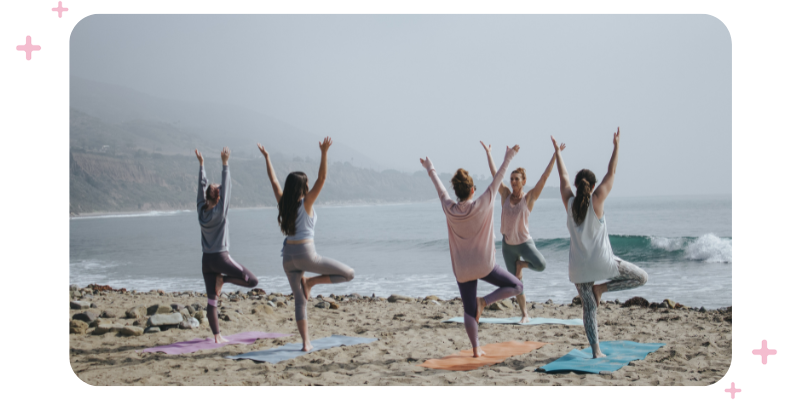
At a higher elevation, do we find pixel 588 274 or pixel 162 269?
pixel 588 274

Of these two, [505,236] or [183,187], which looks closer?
[505,236]

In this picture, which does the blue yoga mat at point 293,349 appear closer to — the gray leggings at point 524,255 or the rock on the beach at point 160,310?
the gray leggings at point 524,255

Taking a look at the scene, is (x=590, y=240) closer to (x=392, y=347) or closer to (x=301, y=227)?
(x=392, y=347)

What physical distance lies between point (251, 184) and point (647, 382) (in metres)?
37.7

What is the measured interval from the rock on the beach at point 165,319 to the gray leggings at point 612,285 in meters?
4.57

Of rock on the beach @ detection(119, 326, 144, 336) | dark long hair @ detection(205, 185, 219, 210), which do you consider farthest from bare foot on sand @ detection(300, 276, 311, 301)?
rock on the beach @ detection(119, 326, 144, 336)

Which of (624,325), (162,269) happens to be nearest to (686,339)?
(624,325)

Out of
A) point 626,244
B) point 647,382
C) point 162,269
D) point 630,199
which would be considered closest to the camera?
point 647,382

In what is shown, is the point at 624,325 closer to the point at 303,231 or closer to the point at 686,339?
the point at 686,339

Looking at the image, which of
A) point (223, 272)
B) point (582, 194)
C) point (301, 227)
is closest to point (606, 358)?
point (582, 194)

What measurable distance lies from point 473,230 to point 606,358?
1656 millimetres

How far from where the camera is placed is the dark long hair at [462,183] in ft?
14.8

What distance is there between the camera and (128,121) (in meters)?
49.4
